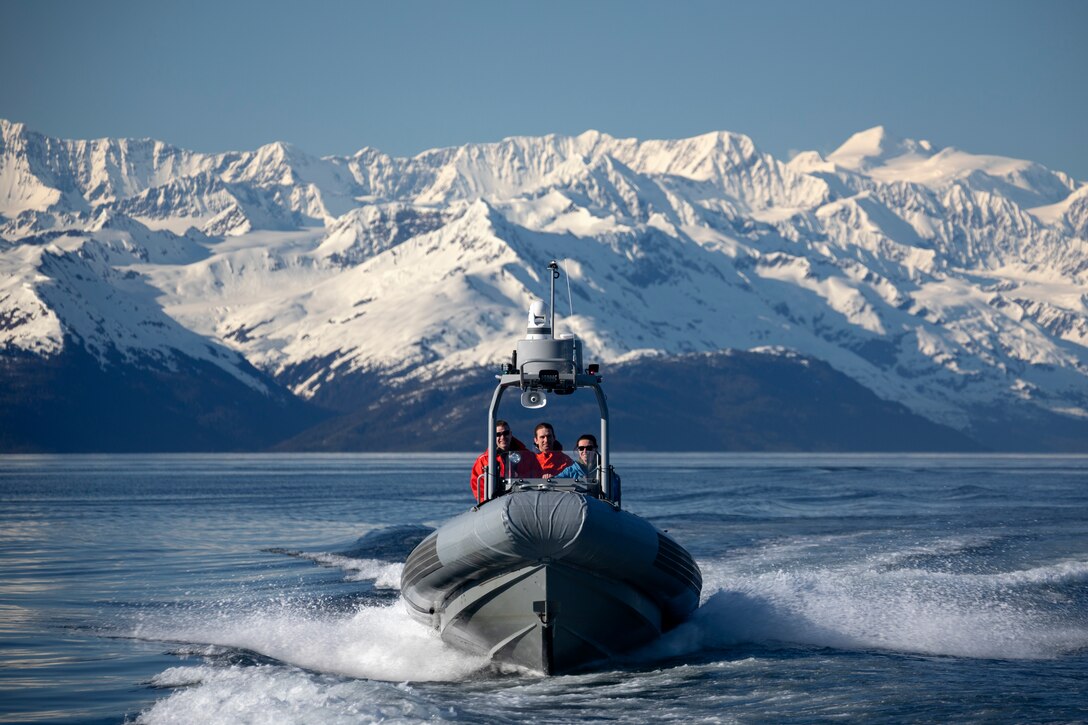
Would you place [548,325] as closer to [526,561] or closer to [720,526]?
[526,561]

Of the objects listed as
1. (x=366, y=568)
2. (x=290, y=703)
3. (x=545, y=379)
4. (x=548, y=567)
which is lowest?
(x=366, y=568)

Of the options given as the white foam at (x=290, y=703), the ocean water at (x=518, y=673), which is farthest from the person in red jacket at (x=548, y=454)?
the white foam at (x=290, y=703)

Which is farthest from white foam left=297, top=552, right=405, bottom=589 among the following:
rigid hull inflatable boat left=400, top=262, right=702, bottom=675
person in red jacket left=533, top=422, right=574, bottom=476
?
rigid hull inflatable boat left=400, top=262, right=702, bottom=675

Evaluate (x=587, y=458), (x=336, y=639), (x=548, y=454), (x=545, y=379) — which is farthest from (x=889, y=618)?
(x=336, y=639)

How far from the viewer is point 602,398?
87.4 ft

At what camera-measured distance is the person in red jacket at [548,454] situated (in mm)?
26891

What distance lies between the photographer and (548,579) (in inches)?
957

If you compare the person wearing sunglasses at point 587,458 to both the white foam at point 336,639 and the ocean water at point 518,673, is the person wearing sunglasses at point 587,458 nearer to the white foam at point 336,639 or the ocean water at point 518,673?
the ocean water at point 518,673

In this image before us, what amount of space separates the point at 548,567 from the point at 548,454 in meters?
3.16

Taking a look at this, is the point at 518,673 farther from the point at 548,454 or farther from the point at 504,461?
the point at 548,454

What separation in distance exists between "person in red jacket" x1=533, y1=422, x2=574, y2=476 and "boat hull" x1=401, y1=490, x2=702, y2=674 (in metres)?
1.88

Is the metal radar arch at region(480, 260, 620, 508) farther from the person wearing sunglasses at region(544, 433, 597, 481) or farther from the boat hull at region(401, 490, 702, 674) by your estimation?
the boat hull at region(401, 490, 702, 674)

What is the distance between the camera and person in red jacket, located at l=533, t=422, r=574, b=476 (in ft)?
88.2

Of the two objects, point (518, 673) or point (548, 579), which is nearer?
point (548, 579)
